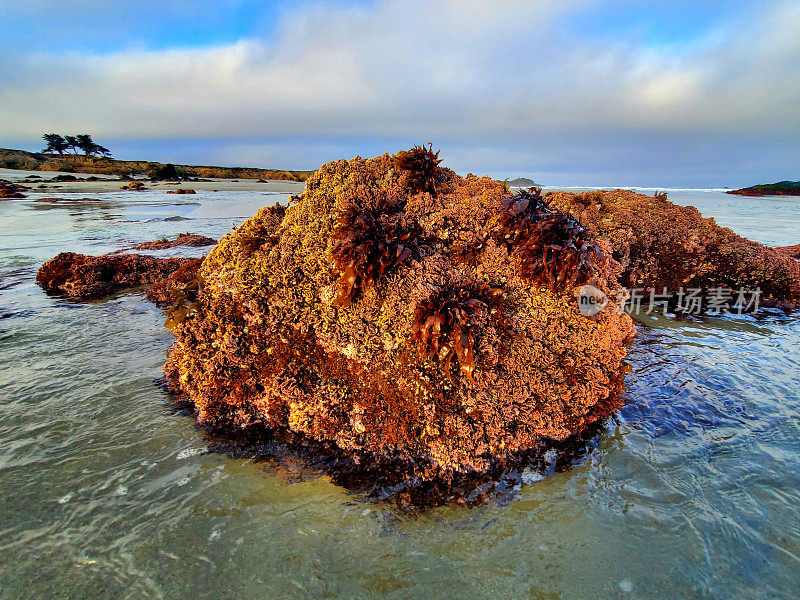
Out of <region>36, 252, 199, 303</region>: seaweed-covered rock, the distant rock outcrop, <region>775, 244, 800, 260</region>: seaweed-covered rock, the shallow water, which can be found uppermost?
the distant rock outcrop

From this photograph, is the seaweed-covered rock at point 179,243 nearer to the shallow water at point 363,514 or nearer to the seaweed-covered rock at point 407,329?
the shallow water at point 363,514

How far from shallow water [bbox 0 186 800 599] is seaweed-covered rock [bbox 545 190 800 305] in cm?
322

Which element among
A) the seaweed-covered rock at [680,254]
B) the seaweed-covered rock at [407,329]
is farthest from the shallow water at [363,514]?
the seaweed-covered rock at [680,254]

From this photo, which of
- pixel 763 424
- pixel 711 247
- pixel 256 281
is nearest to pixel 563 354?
pixel 763 424

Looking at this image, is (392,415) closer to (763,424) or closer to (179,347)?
(179,347)

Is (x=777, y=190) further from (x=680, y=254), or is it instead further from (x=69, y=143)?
(x=69, y=143)

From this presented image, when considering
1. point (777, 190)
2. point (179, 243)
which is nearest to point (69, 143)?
point (179, 243)

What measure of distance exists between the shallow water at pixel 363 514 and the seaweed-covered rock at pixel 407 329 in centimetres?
45

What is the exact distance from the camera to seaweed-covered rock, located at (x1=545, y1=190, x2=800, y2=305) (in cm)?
753

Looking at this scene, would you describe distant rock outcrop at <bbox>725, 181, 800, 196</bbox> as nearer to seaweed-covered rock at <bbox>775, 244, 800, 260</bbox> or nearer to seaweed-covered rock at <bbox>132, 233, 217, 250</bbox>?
seaweed-covered rock at <bbox>775, 244, 800, 260</bbox>

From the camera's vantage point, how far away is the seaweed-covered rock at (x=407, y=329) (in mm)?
3426

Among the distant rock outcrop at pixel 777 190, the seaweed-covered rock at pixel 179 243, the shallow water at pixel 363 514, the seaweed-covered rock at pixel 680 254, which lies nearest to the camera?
the shallow water at pixel 363 514

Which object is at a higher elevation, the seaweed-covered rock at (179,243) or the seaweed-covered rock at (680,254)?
the seaweed-covered rock at (680,254)

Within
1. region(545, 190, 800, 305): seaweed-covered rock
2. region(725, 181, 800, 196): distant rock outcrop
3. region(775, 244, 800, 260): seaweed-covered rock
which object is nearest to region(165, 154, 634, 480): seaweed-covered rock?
region(545, 190, 800, 305): seaweed-covered rock
